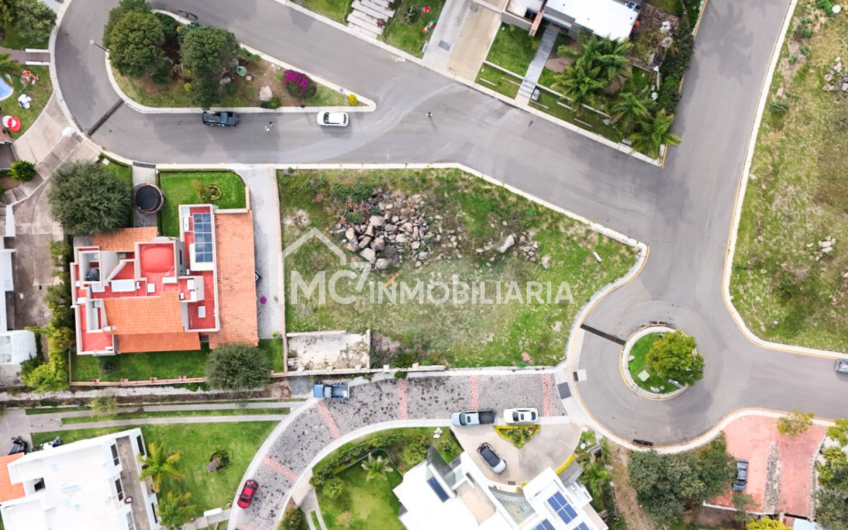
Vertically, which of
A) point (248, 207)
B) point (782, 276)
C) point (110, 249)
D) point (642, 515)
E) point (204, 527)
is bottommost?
point (204, 527)

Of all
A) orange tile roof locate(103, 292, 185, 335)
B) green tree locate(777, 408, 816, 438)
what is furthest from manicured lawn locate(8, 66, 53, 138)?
green tree locate(777, 408, 816, 438)

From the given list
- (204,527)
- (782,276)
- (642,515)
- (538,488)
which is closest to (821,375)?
(782,276)

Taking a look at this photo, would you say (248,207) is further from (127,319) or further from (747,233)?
(747,233)

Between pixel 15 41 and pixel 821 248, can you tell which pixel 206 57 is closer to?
pixel 15 41

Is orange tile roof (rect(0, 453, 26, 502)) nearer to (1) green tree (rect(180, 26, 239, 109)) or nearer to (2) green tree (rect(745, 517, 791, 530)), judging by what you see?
(1) green tree (rect(180, 26, 239, 109))

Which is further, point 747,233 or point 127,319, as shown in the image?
point 747,233

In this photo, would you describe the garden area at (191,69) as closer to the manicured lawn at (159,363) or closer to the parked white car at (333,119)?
the parked white car at (333,119)
